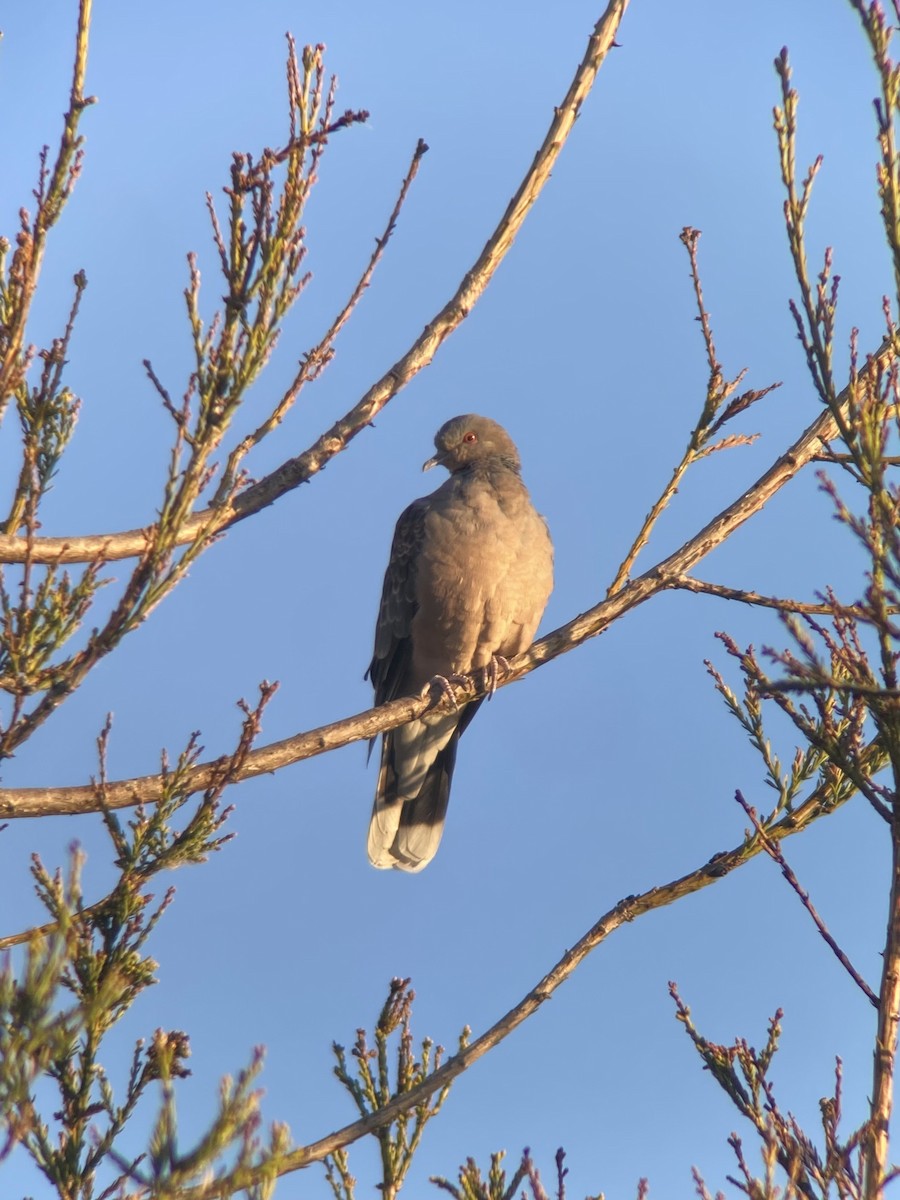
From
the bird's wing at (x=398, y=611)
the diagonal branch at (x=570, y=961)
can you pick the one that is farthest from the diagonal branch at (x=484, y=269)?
the bird's wing at (x=398, y=611)

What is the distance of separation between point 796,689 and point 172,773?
6.44 ft

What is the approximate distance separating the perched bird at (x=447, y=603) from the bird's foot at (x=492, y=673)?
0.05 feet

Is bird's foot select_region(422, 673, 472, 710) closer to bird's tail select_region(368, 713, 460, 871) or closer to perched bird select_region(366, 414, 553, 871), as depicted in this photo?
perched bird select_region(366, 414, 553, 871)

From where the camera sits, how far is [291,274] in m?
2.70

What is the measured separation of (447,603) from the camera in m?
5.95

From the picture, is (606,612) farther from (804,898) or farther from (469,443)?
(469,443)

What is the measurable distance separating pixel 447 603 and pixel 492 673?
16.8 inches

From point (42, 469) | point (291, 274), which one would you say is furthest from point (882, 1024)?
point (42, 469)

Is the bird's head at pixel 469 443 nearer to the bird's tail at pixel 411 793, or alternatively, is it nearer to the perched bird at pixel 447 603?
the perched bird at pixel 447 603

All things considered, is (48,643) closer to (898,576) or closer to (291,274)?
(291,274)

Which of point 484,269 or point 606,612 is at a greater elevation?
point 484,269

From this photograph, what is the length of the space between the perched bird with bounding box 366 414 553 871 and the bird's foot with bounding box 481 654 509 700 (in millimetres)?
15

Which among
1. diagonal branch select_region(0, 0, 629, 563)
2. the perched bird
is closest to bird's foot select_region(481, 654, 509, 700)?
the perched bird

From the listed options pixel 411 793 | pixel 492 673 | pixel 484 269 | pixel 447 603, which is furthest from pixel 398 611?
pixel 484 269
